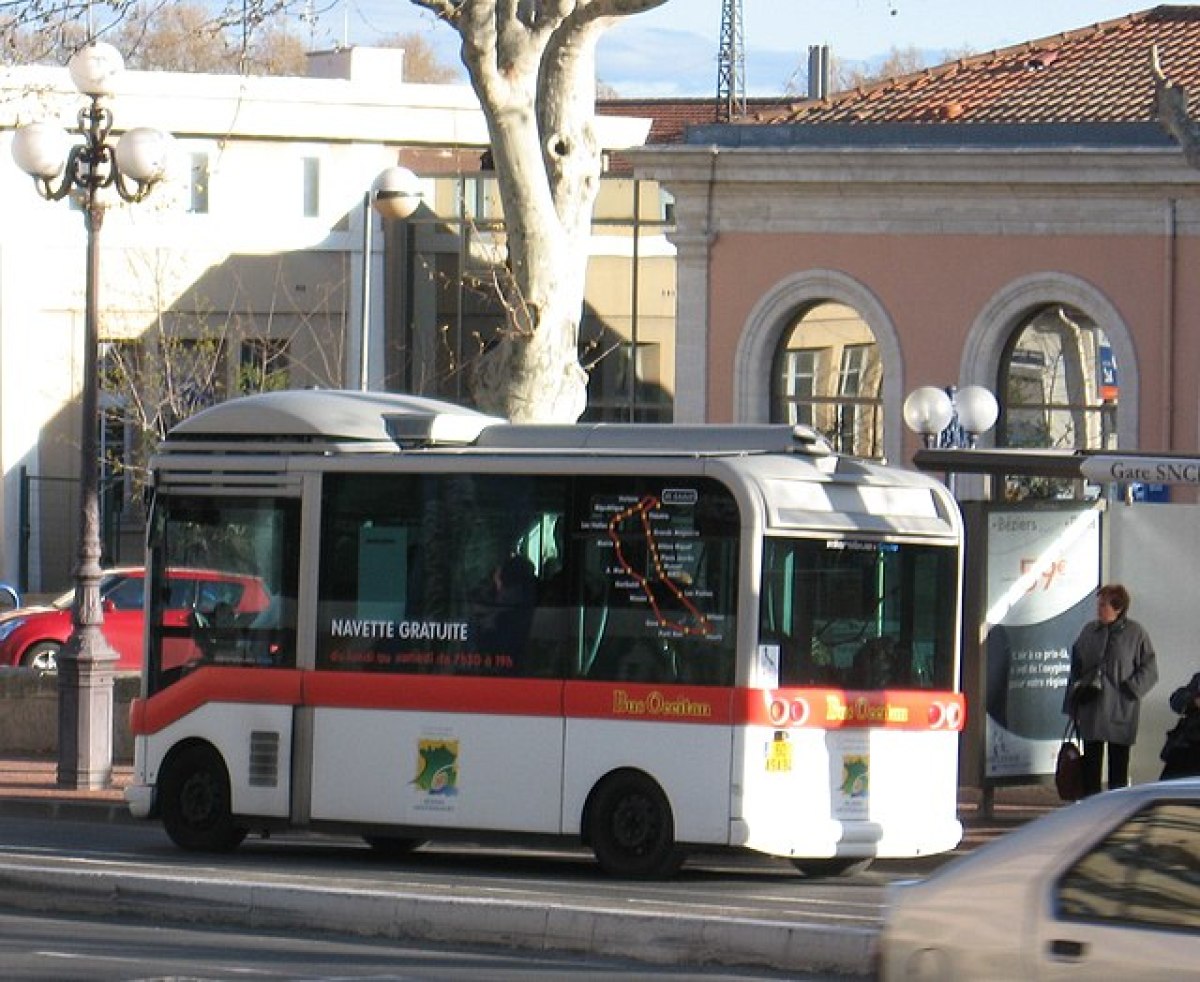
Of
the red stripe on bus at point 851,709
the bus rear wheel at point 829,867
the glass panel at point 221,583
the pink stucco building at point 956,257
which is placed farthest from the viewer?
the pink stucco building at point 956,257

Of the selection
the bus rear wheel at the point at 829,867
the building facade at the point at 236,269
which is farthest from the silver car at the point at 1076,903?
the building facade at the point at 236,269

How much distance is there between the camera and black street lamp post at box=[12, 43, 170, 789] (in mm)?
20688

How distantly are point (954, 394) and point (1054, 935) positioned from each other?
21785 mm

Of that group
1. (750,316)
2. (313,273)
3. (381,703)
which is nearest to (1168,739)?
(381,703)

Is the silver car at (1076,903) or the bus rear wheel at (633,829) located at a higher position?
the silver car at (1076,903)

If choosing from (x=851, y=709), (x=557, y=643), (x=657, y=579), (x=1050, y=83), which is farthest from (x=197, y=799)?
(x=1050, y=83)

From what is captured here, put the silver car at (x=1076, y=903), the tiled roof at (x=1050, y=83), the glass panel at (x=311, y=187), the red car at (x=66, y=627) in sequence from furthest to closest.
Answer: the glass panel at (x=311, y=187) < the tiled roof at (x=1050, y=83) < the red car at (x=66, y=627) < the silver car at (x=1076, y=903)

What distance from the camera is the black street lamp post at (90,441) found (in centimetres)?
2069

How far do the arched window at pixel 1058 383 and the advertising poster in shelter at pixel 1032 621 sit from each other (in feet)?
44.9

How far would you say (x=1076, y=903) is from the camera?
6.72m

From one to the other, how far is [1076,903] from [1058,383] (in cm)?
2579

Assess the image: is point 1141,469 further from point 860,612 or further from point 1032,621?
point 1032,621

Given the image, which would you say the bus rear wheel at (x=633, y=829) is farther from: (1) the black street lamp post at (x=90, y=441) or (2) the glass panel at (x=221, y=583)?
(1) the black street lamp post at (x=90, y=441)

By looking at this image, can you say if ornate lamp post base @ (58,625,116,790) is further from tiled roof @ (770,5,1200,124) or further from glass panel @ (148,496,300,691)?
tiled roof @ (770,5,1200,124)
